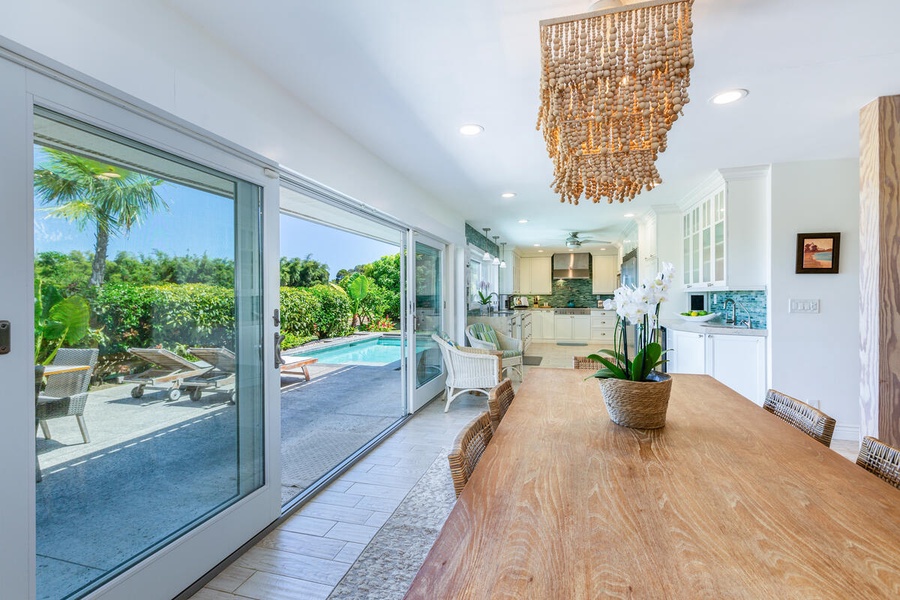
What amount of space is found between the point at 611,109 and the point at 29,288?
188cm

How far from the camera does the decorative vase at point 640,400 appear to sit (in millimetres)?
1480

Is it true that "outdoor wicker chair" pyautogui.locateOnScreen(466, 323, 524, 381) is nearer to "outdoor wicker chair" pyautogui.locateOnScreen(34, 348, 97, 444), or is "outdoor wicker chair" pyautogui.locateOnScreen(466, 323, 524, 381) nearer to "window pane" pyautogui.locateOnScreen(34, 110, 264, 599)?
"window pane" pyautogui.locateOnScreen(34, 110, 264, 599)

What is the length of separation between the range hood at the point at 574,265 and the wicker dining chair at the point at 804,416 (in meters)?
9.16

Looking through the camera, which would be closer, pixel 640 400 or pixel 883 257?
pixel 640 400

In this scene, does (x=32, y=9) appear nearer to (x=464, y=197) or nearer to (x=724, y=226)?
(x=464, y=197)

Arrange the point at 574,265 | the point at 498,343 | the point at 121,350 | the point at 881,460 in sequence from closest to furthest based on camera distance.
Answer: the point at 881,460, the point at 121,350, the point at 498,343, the point at 574,265

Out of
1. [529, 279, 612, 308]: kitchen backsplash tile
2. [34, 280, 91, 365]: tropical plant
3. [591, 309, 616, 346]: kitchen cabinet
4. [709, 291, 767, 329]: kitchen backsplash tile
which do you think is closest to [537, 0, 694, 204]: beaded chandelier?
[34, 280, 91, 365]: tropical plant

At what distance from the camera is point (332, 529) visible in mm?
2160

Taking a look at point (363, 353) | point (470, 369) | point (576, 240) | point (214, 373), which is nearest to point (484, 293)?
point (576, 240)

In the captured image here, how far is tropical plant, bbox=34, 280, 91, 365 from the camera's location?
122 centimetres

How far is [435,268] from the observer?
505 cm

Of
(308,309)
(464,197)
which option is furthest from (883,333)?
(308,309)

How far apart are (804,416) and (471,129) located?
7.59 ft

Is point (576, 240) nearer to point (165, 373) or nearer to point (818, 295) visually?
point (818, 295)
